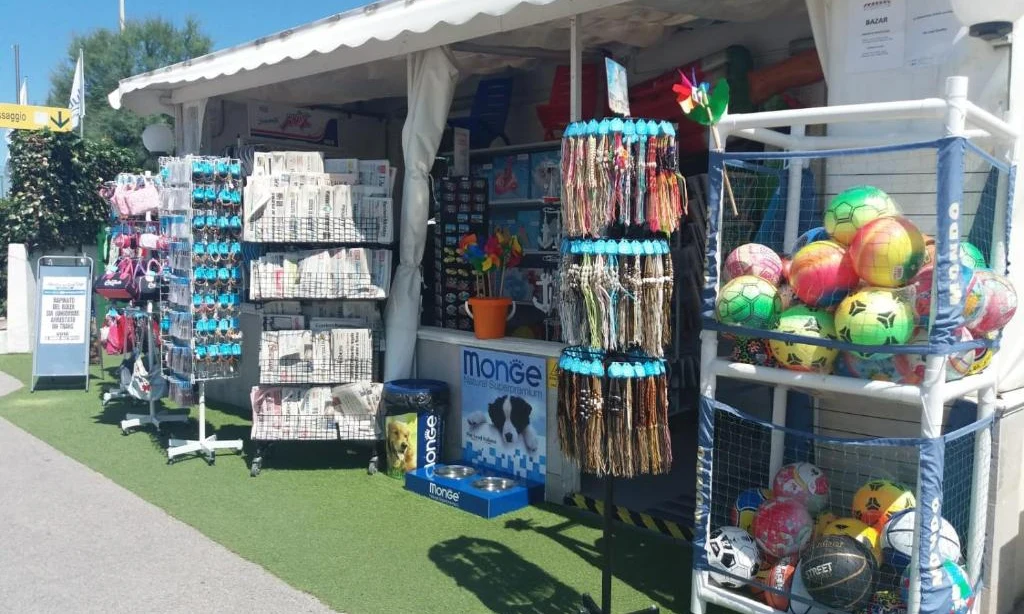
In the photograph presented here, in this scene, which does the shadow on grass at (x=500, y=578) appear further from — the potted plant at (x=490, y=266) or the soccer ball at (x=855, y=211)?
the soccer ball at (x=855, y=211)

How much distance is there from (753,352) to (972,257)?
920mm

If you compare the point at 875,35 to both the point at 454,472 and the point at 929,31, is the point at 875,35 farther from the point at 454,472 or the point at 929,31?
the point at 454,472

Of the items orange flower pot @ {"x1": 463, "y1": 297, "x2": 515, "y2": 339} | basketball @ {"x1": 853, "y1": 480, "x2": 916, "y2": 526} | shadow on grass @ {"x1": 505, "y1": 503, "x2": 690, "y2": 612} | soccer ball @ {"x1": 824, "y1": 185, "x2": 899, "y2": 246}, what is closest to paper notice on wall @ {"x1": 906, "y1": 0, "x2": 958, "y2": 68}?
soccer ball @ {"x1": 824, "y1": 185, "x2": 899, "y2": 246}

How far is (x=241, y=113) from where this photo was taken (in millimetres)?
9320

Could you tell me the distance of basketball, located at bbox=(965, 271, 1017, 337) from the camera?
10.3 ft

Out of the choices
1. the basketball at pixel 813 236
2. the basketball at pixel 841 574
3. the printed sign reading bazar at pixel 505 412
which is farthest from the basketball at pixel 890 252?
the printed sign reading bazar at pixel 505 412

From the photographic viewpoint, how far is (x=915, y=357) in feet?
10.2

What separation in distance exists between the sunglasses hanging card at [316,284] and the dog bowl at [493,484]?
41.0 inches

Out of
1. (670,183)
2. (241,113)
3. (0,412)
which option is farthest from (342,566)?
(241,113)

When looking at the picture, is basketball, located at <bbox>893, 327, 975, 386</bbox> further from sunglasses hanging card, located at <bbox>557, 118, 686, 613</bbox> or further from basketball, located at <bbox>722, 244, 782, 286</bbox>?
sunglasses hanging card, located at <bbox>557, 118, 686, 613</bbox>

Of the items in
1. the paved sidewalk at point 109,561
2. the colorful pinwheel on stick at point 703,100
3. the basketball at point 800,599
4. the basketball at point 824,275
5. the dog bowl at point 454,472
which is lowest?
the paved sidewalk at point 109,561

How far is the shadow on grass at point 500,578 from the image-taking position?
4.06 meters

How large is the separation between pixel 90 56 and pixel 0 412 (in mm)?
27435

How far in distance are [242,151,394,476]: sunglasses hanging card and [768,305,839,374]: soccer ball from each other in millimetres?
3625
